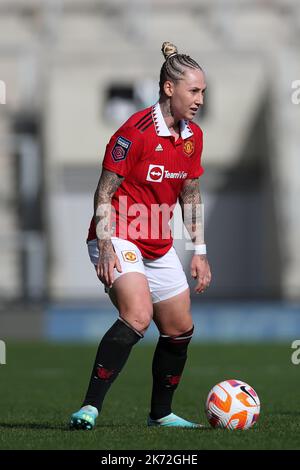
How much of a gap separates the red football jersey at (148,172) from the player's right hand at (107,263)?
0.77 ft

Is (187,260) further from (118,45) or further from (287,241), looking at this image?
(118,45)

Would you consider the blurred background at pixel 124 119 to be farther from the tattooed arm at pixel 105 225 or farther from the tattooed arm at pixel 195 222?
the tattooed arm at pixel 105 225

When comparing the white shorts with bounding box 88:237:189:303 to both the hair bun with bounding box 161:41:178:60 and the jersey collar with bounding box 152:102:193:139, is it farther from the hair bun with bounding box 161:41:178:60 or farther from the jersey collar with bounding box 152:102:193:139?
the hair bun with bounding box 161:41:178:60

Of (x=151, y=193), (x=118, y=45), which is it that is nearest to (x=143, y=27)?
(x=118, y=45)

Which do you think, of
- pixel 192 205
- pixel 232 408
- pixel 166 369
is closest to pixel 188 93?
pixel 192 205

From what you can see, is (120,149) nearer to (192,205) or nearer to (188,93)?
(188,93)

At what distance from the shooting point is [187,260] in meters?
23.0

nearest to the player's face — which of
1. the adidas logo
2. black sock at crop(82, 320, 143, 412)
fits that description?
the adidas logo

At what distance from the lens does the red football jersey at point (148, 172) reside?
23.4 ft

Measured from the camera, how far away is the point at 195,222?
770 cm

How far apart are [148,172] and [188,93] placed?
1.73 feet

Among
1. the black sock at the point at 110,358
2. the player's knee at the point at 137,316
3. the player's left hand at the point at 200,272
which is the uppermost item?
the player's left hand at the point at 200,272

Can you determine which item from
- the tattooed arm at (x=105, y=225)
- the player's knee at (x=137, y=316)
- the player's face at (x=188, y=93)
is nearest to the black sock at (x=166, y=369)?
the player's knee at (x=137, y=316)

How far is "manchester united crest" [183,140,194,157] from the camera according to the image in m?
7.38
